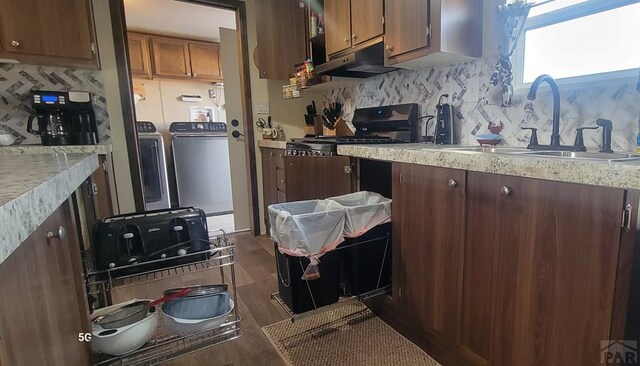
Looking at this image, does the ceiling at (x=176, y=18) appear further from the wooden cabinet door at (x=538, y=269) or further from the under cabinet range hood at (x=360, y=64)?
the wooden cabinet door at (x=538, y=269)

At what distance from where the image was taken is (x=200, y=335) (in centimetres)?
125

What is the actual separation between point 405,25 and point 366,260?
1.29m

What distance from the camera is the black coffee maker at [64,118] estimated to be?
2217 millimetres

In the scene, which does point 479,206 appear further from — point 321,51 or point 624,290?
point 321,51

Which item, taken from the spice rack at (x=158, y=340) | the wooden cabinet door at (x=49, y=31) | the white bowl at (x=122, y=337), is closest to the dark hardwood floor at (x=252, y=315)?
the spice rack at (x=158, y=340)

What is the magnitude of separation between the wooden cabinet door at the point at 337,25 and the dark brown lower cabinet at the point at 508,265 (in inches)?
49.0

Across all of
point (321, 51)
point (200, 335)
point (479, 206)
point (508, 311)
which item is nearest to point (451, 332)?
point (508, 311)

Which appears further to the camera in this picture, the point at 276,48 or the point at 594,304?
the point at 276,48

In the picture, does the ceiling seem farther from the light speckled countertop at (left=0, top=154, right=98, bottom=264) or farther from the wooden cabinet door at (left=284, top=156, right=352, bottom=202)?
the light speckled countertop at (left=0, top=154, right=98, bottom=264)

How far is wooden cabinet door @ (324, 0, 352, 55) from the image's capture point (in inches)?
89.4

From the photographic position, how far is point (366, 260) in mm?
1609

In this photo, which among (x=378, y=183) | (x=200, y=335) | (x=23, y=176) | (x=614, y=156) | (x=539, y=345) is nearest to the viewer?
(x=23, y=176)

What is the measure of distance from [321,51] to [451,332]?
98.7 inches

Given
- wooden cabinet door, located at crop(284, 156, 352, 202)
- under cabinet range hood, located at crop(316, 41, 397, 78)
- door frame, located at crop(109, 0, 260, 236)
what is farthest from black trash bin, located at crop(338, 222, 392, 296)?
door frame, located at crop(109, 0, 260, 236)
